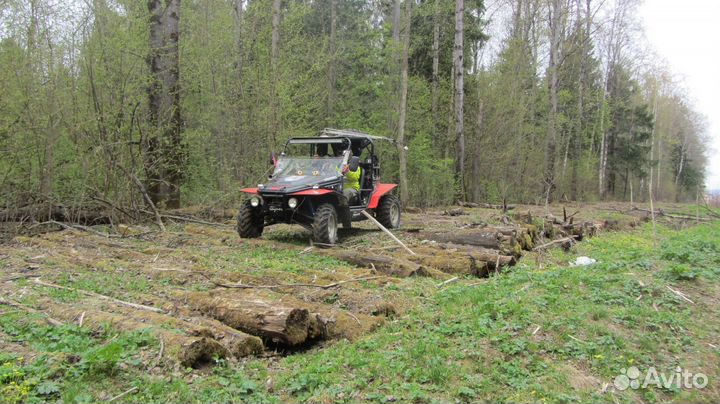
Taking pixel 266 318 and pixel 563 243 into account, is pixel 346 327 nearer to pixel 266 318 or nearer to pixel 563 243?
pixel 266 318

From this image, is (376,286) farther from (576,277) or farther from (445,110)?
(445,110)

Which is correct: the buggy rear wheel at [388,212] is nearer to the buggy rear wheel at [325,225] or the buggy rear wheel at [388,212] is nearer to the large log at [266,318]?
the buggy rear wheel at [325,225]

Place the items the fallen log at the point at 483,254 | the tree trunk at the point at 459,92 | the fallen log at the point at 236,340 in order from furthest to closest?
the tree trunk at the point at 459,92 → the fallen log at the point at 483,254 → the fallen log at the point at 236,340

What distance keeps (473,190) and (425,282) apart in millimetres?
17180

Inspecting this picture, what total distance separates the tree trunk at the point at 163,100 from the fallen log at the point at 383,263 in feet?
22.0

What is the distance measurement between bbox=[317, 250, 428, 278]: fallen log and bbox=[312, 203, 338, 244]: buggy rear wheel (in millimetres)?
877

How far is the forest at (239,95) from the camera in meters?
11.2

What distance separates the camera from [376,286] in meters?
6.55

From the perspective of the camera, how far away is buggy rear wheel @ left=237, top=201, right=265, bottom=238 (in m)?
9.98

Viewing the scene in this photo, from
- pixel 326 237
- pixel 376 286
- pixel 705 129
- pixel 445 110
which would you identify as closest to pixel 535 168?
pixel 445 110

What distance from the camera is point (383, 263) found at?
7.68m

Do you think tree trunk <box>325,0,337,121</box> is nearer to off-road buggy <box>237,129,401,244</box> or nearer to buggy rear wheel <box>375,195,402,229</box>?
buggy rear wheel <box>375,195,402,229</box>

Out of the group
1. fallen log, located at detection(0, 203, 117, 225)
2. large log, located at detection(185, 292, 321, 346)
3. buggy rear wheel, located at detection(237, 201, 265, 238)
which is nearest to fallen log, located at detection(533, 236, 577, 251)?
buggy rear wheel, located at detection(237, 201, 265, 238)

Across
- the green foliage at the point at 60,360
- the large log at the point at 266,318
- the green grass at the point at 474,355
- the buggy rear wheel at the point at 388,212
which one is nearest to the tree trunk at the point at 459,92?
the buggy rear wheel at the point at 388,212
